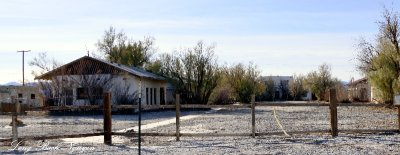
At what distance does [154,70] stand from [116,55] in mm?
10163

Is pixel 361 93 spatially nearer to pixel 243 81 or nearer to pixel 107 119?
pixel 243 81

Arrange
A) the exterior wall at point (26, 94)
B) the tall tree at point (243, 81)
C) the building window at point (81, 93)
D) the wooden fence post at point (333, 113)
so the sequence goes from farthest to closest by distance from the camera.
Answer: the tall tree at point (243, 81) → the exterior wall at point (26, 94) → the building window at point (81, 93) → the wooden fence post at point (333, 113)

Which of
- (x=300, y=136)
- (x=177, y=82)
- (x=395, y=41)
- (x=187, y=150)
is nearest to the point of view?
(x=187, y=150)

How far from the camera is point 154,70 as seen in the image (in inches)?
2352

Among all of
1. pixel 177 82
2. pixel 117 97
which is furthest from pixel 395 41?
pixel 117 97

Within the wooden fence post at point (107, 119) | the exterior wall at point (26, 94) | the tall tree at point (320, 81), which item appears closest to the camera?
the wooden fence post at point (107, 119)

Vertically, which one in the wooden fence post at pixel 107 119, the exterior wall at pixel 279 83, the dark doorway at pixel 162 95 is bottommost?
the wooden fence post at pixel 107 119

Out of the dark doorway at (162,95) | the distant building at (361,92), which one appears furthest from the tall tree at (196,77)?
the distant building at (361,92)

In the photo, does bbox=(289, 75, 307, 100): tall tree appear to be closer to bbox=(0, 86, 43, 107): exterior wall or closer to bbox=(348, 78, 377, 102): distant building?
bbox=(348, 78, 377, 102): distant building

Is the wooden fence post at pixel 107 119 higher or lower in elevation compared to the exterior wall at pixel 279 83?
lower

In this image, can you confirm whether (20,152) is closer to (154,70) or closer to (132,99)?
(132,99)

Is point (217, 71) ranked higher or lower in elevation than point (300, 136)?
higher

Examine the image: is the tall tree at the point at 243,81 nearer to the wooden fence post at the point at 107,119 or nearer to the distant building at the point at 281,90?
the distant building at the point at 281,90

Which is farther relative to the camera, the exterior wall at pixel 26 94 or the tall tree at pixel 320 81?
the tall tree at pixel 320 81
